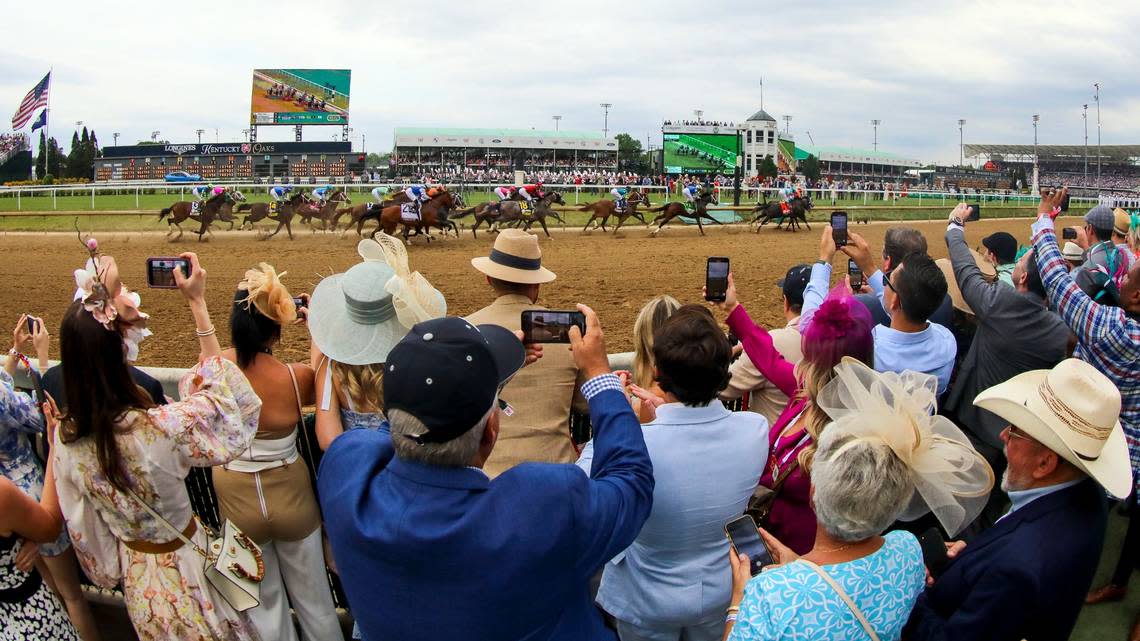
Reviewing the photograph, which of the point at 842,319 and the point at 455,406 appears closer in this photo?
the point at 455,406

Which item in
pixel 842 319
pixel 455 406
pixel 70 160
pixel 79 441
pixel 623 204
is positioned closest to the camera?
pixel 455 406

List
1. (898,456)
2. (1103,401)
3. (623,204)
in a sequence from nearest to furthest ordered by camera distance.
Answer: (898,456)
(1103,401)
(623,204)

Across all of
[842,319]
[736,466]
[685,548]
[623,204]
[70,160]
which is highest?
[70,160]

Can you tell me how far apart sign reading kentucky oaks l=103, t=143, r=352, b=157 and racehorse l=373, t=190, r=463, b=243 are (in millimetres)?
32095

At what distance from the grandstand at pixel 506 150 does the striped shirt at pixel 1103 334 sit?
5804cm

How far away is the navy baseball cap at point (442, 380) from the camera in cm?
159

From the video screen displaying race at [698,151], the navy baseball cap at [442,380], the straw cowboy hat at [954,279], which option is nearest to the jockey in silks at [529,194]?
the straw cowboy hat at [954,279]

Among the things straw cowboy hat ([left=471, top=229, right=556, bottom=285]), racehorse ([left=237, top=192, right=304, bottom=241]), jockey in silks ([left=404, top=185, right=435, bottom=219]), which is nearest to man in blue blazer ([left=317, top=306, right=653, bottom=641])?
straw cowboy hat ([left=471, top=229, right=556, bottom=285])

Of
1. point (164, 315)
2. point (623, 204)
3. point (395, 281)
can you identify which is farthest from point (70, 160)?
point (395, 281)

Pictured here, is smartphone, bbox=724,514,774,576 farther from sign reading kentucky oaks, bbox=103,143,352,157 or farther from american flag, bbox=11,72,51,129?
sign reading kentucky oaks, bbox=103,143,352,157

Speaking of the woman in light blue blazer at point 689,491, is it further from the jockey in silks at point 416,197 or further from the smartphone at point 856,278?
the jockey in silks at point 416,197

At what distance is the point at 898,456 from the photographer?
1887mm

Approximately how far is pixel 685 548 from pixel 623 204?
19.2m

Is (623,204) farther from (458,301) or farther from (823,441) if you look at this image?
(823,441)
